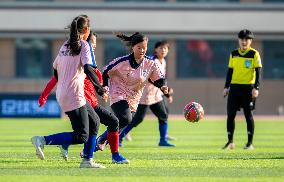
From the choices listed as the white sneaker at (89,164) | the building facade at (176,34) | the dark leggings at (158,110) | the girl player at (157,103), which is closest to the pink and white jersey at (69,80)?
the white sneaker at (89,164)

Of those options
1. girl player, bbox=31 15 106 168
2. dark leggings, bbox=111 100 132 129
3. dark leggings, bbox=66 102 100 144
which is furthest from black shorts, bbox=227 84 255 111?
dark leggings, bbox=66 102 100 144

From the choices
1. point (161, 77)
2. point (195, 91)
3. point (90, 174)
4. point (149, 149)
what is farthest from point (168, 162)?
point (195, 91)

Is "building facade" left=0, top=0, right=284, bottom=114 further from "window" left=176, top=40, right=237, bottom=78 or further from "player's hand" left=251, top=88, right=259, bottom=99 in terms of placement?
"player's hand" left=251, top=88, right=259, bottom=99

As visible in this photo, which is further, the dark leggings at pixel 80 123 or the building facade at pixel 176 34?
the building facade at pixel 176 34

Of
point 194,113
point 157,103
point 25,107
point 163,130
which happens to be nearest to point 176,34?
point 25,107

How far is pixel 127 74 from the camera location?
49.2 feet

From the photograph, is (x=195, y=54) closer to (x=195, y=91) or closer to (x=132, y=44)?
(x=195, y=91)

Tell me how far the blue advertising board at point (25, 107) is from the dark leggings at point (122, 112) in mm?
22070

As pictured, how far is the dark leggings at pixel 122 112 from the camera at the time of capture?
14844mm

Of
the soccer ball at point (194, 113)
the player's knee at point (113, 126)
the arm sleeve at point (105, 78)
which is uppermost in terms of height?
the arm sleeve at point (105, 78)

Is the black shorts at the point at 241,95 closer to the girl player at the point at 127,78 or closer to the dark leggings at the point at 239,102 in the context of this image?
the dark leggings at the point at 239,102

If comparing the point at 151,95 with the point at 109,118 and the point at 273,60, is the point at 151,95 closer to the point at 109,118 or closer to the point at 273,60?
the point at 109,118

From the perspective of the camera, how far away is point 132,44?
579 inches

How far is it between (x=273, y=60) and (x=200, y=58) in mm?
3722
